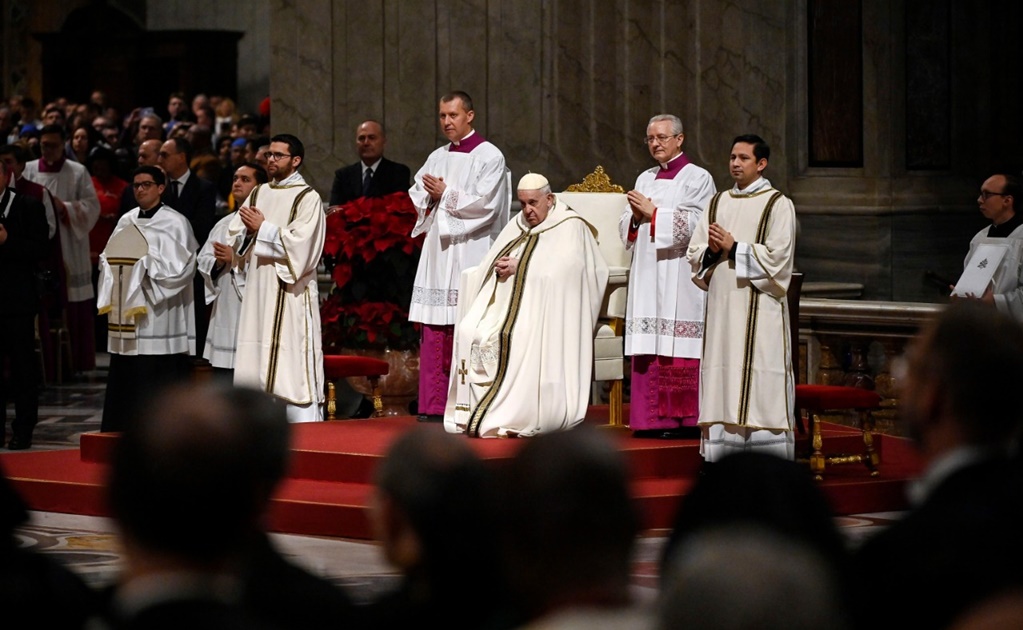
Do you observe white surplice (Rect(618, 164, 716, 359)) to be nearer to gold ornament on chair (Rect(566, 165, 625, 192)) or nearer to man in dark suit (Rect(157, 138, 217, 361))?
gold ornament on chair (Rect(566, 165, 625, 192))

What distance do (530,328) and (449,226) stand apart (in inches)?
41.7

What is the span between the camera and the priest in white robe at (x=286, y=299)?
9.24m

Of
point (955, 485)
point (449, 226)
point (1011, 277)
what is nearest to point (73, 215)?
point (449, 226)

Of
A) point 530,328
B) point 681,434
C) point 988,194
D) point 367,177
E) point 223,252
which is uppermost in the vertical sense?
point 367,177

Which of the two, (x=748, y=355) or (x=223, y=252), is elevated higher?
(x=223, y=252)

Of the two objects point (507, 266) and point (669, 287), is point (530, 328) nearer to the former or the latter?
point (507, 266)

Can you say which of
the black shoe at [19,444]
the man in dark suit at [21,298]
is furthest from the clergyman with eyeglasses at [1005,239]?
the black shoe at [19,444]

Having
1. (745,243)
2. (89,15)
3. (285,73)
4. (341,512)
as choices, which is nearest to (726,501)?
(341,512)

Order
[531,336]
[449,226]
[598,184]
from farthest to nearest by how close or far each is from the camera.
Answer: [598,184] < [449,226] < [531,336]

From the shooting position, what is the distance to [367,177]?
11.0m

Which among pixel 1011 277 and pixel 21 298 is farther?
pixel 21 298

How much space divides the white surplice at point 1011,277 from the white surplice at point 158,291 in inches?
169

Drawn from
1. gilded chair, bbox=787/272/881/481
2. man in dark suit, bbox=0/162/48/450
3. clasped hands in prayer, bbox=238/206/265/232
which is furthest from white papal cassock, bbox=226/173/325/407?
gilded chair, bbox=787/272/881/481

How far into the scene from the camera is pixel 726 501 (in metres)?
2.52
